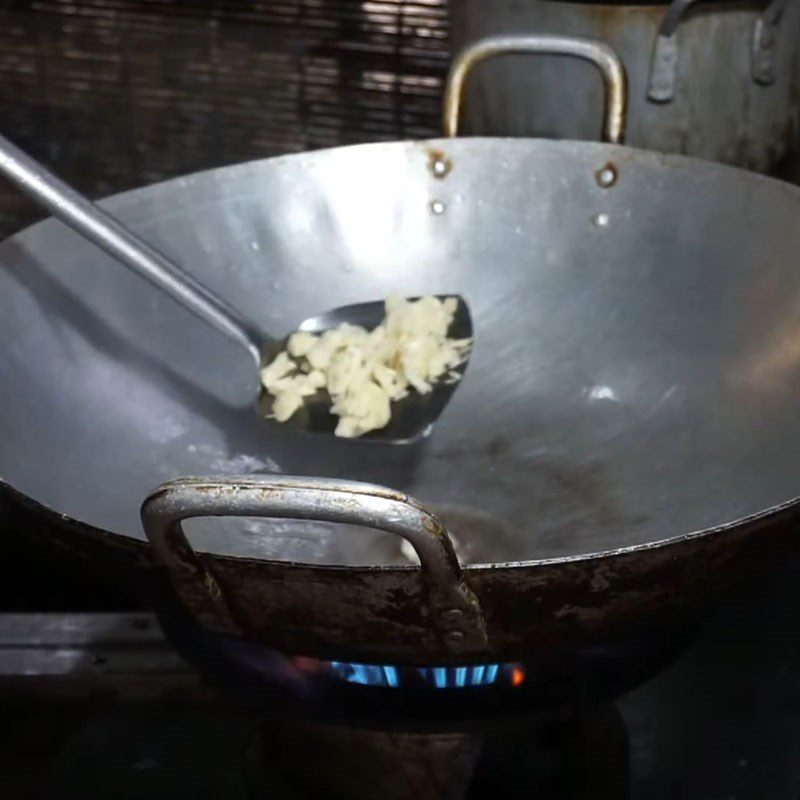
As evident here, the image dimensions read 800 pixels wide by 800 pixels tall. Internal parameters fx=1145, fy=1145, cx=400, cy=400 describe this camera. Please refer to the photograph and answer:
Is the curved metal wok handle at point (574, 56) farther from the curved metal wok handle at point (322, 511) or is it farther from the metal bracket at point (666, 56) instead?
the curved metal wok handle at point (322, 511)

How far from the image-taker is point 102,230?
748mm

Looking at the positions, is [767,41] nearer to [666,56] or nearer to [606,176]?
[666,56]

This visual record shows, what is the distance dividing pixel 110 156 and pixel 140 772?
1.01 metres

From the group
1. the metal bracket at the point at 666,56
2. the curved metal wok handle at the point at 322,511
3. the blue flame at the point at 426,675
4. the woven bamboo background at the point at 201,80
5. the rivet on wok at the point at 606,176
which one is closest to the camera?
the curved metal wok handle at the point at 322,511

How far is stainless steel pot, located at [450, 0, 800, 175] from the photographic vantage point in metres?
0.99

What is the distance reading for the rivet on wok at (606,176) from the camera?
2.80ft

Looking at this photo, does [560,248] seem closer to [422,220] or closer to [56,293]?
[422,220]

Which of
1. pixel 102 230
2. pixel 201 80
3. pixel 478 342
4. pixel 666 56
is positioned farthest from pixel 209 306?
pixel 201 80

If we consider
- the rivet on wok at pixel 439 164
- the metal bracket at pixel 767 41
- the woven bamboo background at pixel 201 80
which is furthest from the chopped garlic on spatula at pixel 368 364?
the woven bamboo background at pixel 201 80

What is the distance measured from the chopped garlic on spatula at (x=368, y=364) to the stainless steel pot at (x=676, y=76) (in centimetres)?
33

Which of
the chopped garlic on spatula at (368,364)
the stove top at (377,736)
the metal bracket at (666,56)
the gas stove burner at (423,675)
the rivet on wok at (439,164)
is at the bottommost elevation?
the stove top at (377,736)

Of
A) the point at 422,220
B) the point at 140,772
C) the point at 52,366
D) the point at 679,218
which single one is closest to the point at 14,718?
the point at 140,772

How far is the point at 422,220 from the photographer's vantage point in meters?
0.90

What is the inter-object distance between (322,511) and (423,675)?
7.6 inches
